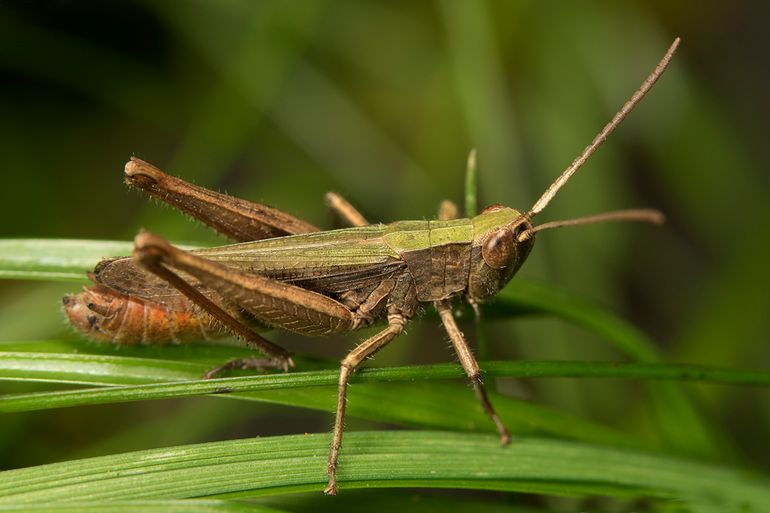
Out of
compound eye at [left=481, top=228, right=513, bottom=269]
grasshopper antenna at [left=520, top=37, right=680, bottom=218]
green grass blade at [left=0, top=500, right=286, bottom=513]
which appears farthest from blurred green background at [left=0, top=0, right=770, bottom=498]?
green grass blade at [left=0, top=500, right=286, bottom=513]

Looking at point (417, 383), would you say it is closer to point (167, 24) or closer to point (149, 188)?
point (149, 188)

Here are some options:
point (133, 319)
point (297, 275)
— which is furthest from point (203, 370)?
point (297, 275)

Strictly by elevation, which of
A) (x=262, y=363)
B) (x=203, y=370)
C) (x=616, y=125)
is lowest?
(x=203, y=370)

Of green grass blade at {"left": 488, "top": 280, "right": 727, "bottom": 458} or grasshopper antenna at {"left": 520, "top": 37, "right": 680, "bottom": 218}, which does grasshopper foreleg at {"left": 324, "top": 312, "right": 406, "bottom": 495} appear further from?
grasshopper antenna at {"left": 520, "top": 37, "right": 680, "bottom": 218}

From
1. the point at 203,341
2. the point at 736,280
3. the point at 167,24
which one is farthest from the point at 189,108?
the point at 736,280

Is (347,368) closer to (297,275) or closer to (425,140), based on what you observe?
(297,275)
